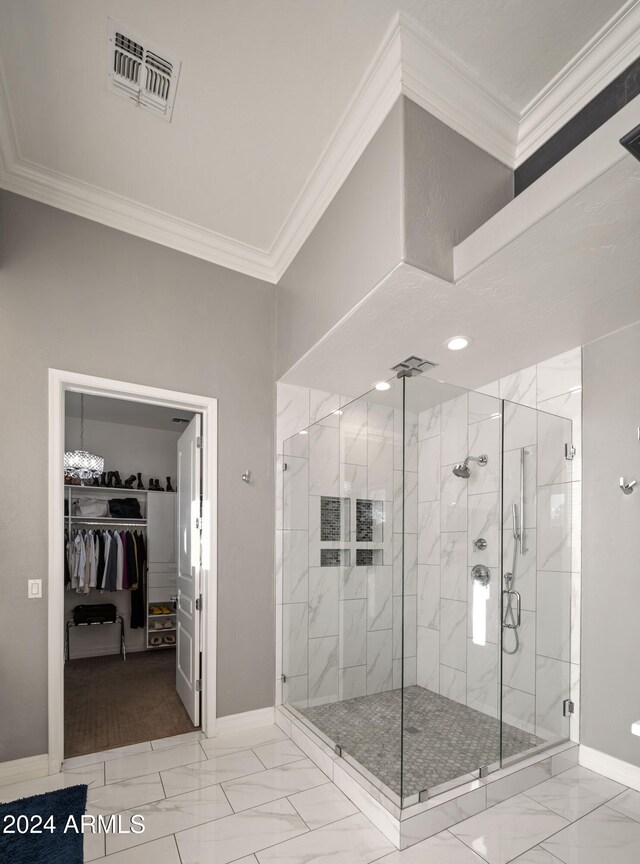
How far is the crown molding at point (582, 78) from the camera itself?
187cm

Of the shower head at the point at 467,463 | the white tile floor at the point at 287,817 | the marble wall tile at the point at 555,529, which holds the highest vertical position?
the shower head at the point at 467,463

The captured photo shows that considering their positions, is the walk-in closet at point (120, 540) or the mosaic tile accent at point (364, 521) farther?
the walk-in closet at point (120, 540)

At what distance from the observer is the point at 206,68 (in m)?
2.18

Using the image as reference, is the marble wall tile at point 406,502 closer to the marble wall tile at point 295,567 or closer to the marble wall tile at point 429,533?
the marble wall tile at point 429,533

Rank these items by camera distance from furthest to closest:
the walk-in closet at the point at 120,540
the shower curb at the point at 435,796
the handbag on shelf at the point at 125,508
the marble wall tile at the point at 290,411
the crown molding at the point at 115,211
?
the handbag on shelf at the point at 125,508 → the walk-in closet at the point at 120,540 → the marble wall tile at the point at 290,411 → the crown molding at the point at 115,211 → the shower curb at the point at 435,796

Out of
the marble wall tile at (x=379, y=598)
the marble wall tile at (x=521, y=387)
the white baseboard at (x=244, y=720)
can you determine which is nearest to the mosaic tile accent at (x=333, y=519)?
the marble wall tile at (x=379, y=598)

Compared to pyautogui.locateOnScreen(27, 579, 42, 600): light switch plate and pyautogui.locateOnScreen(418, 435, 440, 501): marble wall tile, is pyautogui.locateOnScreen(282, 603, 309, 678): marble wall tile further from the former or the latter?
pyautogui.locateOnScreen(27, 579, 42, 600): light switch plate

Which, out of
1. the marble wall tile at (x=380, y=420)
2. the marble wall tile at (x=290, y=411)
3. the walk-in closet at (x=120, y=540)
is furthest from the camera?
the walk-in closet at (x=120, y=540)

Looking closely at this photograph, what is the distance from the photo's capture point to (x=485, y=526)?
9.47ft

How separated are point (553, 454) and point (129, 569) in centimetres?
482

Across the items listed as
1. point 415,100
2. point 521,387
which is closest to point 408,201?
point 415,100

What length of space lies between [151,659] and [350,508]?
390 cm

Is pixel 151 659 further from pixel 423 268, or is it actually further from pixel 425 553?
pixel 423 268

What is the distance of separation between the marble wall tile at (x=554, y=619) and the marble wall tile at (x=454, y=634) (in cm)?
43
